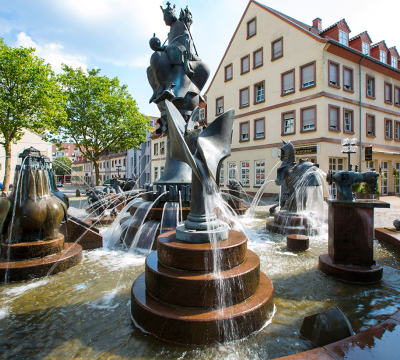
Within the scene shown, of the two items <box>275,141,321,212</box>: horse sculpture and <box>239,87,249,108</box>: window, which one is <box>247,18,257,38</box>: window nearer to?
<box>239,87,249,108</box>: window

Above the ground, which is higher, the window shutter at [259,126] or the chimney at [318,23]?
the chimney at [318,23]

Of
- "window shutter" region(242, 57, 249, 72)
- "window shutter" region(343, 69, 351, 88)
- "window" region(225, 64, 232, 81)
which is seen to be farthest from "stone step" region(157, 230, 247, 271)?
"window" region(225, 64, 232, 81)

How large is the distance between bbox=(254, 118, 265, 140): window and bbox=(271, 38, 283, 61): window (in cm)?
565

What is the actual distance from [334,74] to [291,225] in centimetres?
1806

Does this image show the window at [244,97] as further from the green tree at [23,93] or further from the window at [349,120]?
the green tree at [23,93]

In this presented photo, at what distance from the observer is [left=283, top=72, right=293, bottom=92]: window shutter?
21719 millimetres

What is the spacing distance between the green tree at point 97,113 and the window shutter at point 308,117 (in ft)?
51.9

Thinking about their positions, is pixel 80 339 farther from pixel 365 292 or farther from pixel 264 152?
pixel 264 152

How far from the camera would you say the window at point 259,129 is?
78.9 feet

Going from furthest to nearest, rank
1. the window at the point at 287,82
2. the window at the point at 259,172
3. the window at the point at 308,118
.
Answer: the window at the point at 259,172, the window at the point at 287,82, the window at the point at 308,118

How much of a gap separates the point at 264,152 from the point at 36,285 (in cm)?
2218

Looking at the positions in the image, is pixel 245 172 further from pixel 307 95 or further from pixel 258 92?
pixel 307 95

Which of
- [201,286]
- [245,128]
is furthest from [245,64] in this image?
[201,286]

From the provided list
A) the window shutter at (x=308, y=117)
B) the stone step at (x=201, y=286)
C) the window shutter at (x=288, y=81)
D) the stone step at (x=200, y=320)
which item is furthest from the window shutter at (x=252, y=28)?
the stone step at (x=200, y=320)
